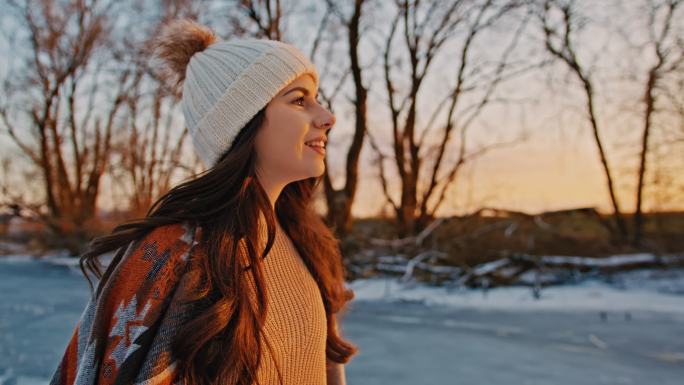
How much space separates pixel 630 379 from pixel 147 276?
2483 millimetres

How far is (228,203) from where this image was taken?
133 centimetres

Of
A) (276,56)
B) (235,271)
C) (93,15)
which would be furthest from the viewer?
(93,15)

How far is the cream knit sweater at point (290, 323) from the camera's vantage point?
4.51 feet

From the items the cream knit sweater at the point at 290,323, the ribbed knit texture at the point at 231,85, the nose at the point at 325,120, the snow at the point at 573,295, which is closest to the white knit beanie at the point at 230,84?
the ribbed knit texture at the point at 231,85

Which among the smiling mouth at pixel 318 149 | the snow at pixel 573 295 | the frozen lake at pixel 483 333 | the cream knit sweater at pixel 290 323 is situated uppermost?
the smiling mouth at pixel 318 149

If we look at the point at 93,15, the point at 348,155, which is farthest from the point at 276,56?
the point at 93,15

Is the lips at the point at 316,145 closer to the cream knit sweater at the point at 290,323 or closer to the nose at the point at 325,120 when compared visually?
the nose at the point at 325,120

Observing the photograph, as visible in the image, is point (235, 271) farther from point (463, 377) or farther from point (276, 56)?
point (463, 377)

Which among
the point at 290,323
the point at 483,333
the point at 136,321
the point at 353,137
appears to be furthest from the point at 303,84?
the point at 353,137

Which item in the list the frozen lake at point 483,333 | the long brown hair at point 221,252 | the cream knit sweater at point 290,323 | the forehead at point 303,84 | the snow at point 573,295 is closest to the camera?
the long brown hair at point 221,252

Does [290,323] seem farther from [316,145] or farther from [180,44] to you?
[180,44]

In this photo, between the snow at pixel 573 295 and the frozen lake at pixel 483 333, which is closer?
the frozen lake at pixel 483 333

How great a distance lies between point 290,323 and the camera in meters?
1.43

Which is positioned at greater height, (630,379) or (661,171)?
(661,171)
